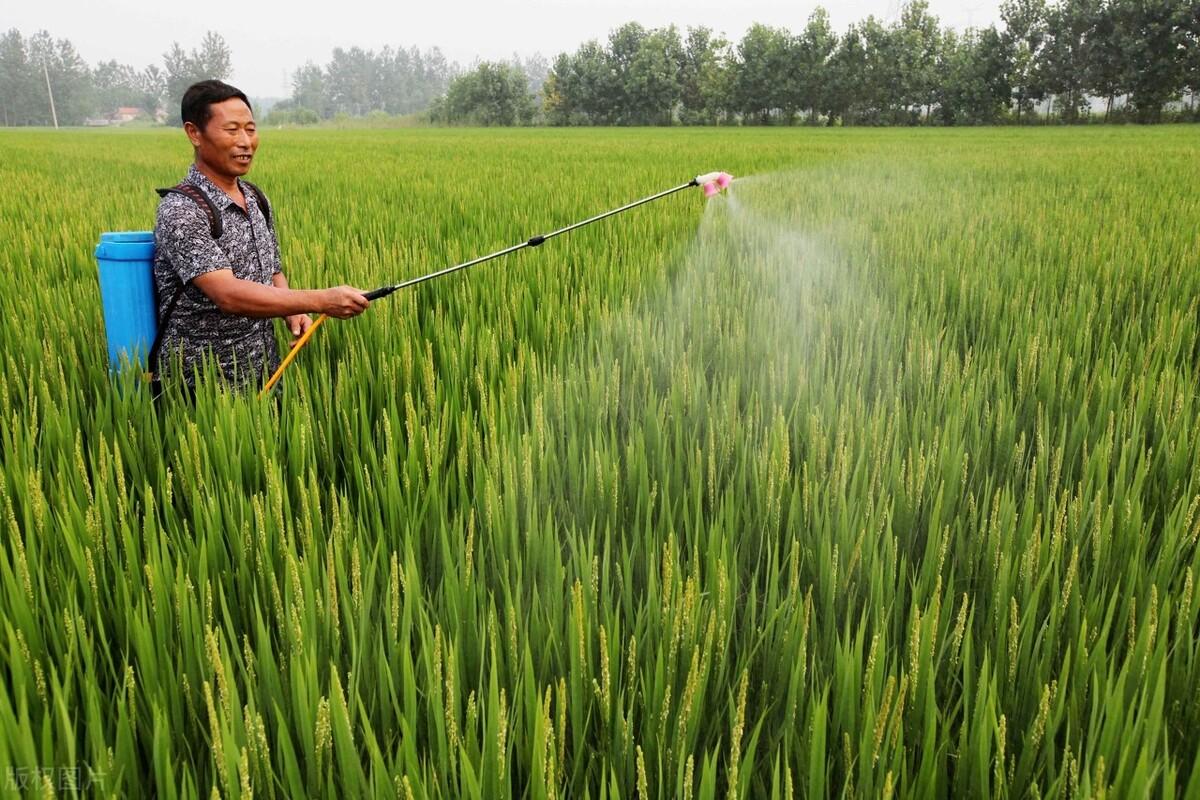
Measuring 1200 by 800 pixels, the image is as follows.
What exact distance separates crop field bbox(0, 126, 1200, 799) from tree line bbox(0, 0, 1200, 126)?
136 ft

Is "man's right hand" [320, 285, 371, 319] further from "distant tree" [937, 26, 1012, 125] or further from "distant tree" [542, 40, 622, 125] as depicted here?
"distant tree" [542, 40, 622, 125]

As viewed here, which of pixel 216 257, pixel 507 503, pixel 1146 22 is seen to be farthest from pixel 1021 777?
pixel 1146 22

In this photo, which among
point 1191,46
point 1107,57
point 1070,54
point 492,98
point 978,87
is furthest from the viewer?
point 492,98

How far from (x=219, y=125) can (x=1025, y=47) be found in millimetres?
47800

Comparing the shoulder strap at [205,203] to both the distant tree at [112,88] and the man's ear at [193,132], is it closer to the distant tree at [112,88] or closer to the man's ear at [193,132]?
the man's ear at [193,132]

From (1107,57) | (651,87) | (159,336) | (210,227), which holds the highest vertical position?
(651,87)

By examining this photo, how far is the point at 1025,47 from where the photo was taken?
1603 inches

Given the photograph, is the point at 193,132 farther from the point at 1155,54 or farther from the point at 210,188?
the point at 1155,54

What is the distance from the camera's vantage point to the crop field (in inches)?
32.2

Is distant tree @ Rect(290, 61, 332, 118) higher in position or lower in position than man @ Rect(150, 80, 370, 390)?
higher

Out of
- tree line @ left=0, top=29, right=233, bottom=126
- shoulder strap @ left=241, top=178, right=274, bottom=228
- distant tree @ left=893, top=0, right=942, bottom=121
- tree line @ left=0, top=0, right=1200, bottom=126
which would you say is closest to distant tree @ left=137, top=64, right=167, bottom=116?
tree line @ left=0, top=29, right=233, bottom=126

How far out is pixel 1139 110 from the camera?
36469 mm

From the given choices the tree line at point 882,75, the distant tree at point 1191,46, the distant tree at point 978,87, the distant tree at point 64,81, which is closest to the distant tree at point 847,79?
the tree line at point 882,75

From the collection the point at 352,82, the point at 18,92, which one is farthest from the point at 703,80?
the point at 352,82
